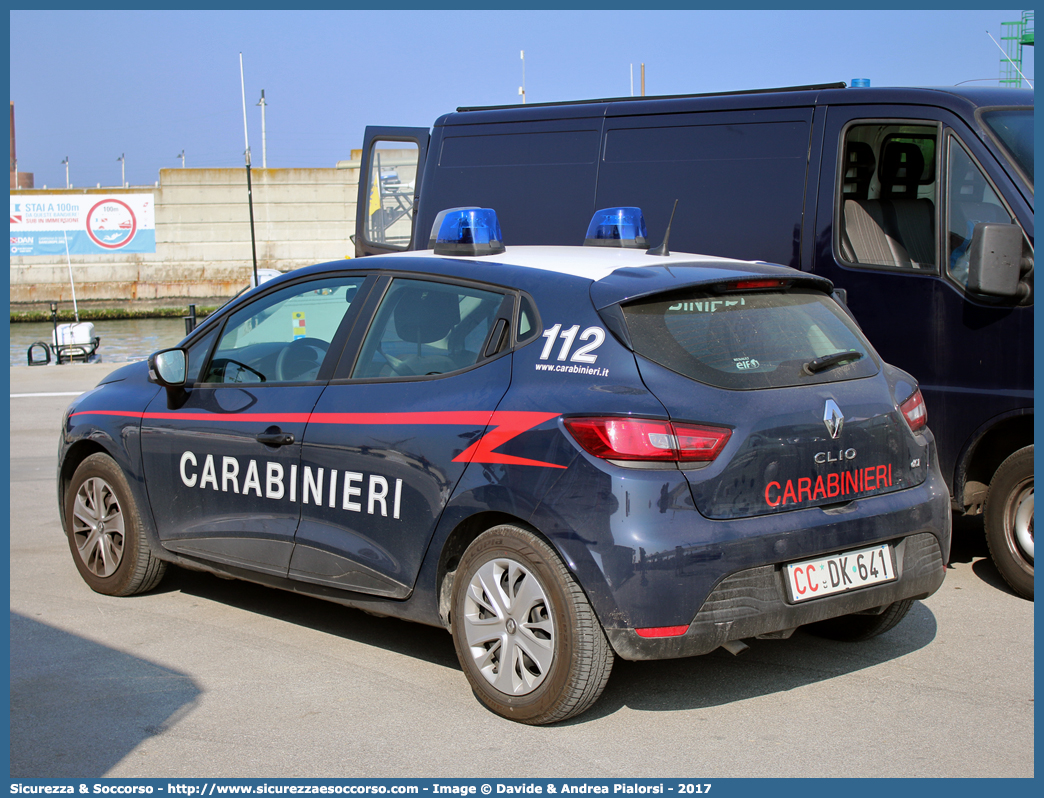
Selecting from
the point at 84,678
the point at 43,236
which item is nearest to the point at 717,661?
the point at 84,678

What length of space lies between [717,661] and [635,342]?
1513mm

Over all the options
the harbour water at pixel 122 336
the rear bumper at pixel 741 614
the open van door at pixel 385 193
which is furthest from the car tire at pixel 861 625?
the harbour water at pixel 122 336

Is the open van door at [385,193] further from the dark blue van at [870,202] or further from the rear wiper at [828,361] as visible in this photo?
the rear wiper at [828,361]

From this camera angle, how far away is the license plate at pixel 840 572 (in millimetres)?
3777

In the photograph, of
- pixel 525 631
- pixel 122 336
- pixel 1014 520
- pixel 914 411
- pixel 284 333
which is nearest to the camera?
pixel 525 631

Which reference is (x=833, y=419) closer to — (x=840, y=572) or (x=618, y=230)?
(x=840, y=572)

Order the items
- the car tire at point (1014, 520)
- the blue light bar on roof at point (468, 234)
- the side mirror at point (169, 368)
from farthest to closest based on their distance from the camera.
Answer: the car tire at point (1014, 520)
the side mirror at point (169, 368)
the blue light bar on roof at point (468, 234)

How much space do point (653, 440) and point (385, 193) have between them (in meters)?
6.44

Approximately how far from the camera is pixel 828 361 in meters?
4.05

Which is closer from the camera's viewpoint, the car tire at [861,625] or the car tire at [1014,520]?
the car tire at [861,625]

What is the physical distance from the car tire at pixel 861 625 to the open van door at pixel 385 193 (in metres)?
5.32

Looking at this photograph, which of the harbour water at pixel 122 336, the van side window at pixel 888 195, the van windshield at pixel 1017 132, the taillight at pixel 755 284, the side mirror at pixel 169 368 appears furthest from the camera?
the harbour water at pixel 122 336

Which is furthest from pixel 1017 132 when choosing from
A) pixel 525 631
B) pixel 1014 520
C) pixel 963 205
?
pixel 525 631

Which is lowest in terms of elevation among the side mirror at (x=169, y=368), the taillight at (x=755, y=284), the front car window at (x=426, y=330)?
the side mirror at (x=169, y=368)
